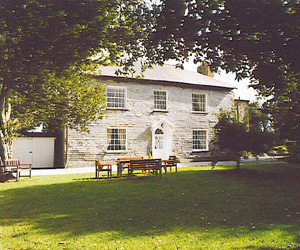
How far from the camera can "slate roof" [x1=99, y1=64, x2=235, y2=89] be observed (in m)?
20.4

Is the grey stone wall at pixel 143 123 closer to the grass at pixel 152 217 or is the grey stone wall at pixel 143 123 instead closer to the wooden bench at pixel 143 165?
the wooden bench at pixel 143 165

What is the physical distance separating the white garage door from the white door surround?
8.03 m

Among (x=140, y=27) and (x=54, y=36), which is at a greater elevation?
(x=140, y=27)

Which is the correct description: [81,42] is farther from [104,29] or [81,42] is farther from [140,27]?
[140,27]

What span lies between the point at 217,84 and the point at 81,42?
19243 mm

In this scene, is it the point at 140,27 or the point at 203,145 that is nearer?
the point at 140,27

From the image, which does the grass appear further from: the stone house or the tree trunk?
the stone house

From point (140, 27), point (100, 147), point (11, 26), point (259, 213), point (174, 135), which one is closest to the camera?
point (11, 26)

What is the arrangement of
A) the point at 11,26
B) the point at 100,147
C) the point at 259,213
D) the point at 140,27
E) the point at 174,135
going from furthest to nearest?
the point at 174,135, the point at 100,147, the point at 140,27, the point at 259,213, the point at 11,26

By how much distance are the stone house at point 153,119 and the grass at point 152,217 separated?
9.32 meters

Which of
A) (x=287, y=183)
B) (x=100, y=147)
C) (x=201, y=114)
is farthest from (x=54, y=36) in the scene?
(x=201, y=114)

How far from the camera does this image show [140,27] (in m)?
6.43

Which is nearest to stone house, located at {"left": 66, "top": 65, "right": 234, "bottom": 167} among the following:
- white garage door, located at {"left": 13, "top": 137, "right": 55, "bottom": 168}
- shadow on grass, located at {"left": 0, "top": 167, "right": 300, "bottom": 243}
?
white garage door, located at {"left": 13, "top": 137, "right": 55, "bottom": 168}

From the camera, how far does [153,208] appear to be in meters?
6.51
